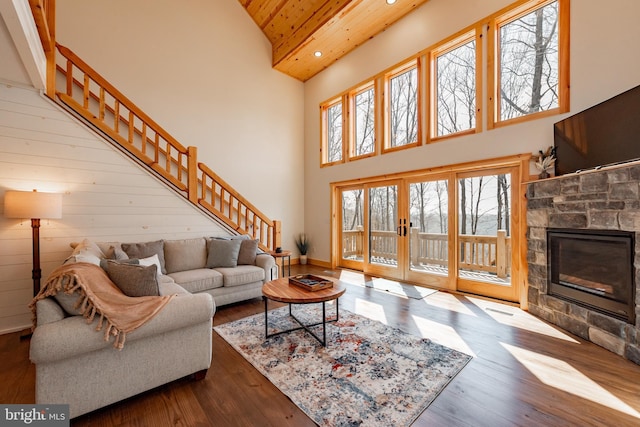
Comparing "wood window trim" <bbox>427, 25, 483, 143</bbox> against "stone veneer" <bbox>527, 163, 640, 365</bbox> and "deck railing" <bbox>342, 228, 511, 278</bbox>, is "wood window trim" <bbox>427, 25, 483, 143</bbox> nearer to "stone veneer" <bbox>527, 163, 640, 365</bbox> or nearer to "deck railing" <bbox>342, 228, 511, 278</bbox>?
"stone veneer" <bbox>527, 163, 640, 365</bbox>

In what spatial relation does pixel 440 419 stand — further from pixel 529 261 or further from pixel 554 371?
pixel 529 261

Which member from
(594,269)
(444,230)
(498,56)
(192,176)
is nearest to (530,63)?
(498,56)

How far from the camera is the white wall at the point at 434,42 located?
2789 millimetres

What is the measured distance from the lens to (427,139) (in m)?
4.48

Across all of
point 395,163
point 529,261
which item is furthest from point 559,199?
point 395,163

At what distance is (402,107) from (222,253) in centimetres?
413

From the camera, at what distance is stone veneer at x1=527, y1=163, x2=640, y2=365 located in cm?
225

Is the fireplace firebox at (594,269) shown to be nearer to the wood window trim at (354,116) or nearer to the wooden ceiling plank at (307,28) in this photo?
the wood window trim at (354,116)

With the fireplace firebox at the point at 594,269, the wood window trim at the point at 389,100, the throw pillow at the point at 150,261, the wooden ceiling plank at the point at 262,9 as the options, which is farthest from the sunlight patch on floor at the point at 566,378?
the wooden ceiling plank at the point at 262,9

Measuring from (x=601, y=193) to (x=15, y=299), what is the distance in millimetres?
6206

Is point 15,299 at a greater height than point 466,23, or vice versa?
point 466,23

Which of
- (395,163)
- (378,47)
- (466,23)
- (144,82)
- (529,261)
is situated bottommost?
(529,261)

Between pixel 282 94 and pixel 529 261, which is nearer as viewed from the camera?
pixel 529 261

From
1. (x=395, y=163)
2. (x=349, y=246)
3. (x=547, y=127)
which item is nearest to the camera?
(x=547, y=127)
